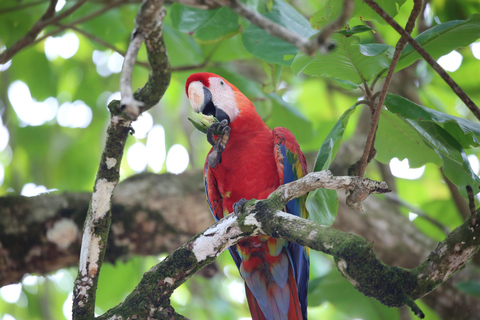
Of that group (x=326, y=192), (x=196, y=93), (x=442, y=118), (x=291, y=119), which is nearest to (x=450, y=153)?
(x=442, y=118)

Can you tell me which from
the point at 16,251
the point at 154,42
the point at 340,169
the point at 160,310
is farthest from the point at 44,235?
the point at 340,169

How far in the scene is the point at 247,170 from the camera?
179 cm

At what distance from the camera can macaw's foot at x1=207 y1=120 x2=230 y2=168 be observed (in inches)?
64.4

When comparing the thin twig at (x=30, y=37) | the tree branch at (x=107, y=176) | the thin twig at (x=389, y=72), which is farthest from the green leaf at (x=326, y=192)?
the thin twig at (x=30, y=37)

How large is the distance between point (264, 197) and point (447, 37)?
912 millimetres

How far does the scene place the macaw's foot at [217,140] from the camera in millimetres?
1635

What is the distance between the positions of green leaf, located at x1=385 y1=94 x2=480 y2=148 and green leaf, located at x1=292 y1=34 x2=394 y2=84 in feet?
0.39

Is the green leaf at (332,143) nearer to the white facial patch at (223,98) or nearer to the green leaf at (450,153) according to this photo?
the green leaf at (450,153)

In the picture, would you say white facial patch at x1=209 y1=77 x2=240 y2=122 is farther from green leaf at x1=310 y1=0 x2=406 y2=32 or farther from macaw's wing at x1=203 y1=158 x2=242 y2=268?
green leaf at x1=310 y1=0 x2=406 y2=32

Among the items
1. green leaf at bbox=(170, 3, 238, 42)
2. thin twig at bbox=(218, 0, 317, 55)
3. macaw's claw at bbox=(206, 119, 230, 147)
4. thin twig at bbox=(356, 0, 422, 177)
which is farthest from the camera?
green leaf at bbox=(170, 3, 238, 42)

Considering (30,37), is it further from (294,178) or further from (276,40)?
(294,178)

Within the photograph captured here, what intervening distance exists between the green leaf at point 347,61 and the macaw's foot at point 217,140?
44 centimetres

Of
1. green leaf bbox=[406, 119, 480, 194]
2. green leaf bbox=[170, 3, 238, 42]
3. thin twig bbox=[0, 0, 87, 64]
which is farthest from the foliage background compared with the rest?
thin twig bbox=[0, 0, 87, 64]

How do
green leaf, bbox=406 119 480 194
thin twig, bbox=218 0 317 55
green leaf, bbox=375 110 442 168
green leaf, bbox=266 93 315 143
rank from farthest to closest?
green leaf, bbox=266 93 315 143 < green leaf, bbox=375 110 442 168 < green leaf, bbox=406 119 480 194 < thin twig, bbox=218 0 317 55
